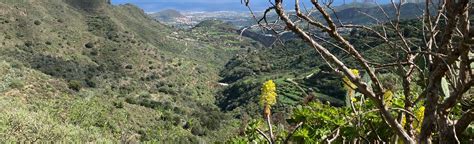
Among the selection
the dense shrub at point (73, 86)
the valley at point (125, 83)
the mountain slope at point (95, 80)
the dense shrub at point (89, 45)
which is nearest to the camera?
the valley at point (125, 83)

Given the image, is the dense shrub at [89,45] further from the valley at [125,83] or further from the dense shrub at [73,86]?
the dense shrub at [73,86]

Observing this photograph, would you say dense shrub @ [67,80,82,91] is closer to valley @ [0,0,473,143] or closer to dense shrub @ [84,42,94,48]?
valley @ [0,0,473,143]

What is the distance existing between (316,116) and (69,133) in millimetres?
9975

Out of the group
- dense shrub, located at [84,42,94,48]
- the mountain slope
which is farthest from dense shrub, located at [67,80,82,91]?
dense shrub, located at [84,42,94,48]

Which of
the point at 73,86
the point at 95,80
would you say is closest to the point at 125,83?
the point at 95,80

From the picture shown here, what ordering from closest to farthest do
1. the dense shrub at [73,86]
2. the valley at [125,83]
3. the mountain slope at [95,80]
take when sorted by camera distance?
the valley at [125,83], the mountain slope at [95,80], the dense shrub at [73,86]

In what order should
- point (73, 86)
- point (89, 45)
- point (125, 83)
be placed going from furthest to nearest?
point (89, 45)
point (125, 83)
point (73, 86)

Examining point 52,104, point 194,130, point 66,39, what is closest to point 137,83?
point 66,39

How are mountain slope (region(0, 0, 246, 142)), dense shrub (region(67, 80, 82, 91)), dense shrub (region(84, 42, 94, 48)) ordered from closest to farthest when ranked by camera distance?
mountain slope (region(0, 0, 246, 142)) < dense shrub (region(67, 80, 82, 91)) < dense shrub (region(84, 42, 94, 48))

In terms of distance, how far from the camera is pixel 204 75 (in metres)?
59.1

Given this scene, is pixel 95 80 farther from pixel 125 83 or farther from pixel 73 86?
pixel 73 86

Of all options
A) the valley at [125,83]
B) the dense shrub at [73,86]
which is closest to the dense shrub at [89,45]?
the valley at [125,83]

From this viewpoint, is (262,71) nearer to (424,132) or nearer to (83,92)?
(83,92)

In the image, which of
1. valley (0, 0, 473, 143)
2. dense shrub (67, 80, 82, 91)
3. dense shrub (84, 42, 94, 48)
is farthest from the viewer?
dense shrub (84, 42, 94, 48)
